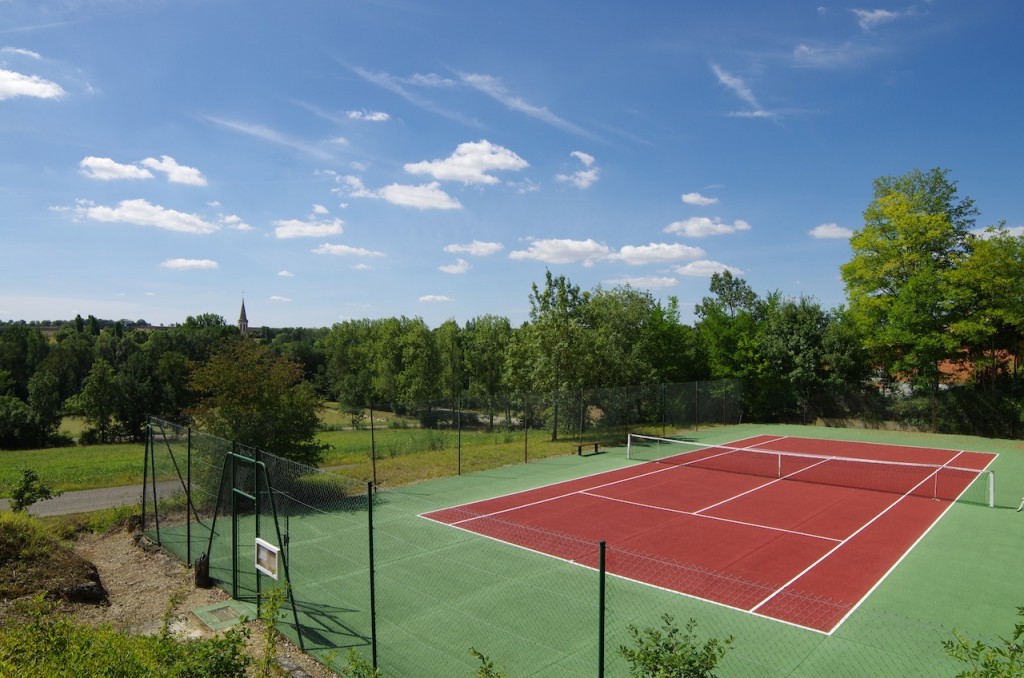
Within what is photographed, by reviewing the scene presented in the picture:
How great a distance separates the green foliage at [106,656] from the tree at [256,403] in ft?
35.9

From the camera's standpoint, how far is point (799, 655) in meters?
7.94

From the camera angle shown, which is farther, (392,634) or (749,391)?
(749,391)

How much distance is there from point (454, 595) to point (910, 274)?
34.4 m

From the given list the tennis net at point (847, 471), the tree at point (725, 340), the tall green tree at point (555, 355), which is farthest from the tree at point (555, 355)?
the tree at point (725, 340)

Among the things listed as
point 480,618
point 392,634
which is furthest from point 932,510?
point 392,634

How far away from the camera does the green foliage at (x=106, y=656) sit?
14.1 feet

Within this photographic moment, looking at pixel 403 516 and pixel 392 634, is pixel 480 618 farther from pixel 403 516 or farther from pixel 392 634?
pixel 403 516

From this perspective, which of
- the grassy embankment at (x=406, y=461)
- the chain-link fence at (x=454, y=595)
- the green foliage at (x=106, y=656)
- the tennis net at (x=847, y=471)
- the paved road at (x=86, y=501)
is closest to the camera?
the green foliage at (x=106, y=656)

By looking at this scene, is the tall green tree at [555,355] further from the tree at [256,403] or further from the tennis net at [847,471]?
the tree at [256,403]

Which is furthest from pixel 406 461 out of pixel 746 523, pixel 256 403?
pixel 746 523

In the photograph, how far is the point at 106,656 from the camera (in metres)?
4.55

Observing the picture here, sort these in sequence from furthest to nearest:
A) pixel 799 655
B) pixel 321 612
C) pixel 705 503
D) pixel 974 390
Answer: pixel 974 390 → pixel 705 503 → pixel 321 612 → pixel 799 655

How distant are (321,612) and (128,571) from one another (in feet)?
17.1

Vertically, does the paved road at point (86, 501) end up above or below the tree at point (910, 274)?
below
